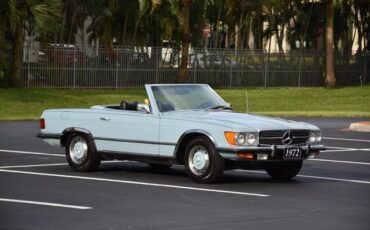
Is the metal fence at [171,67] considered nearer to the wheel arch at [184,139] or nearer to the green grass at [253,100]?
the green grass at [253,100]

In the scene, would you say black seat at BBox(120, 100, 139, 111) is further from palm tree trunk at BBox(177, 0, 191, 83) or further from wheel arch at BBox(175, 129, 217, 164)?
palm tree trunk at BBox(177, 0, 191, 83)

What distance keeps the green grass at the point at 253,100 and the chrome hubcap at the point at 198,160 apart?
1837cm

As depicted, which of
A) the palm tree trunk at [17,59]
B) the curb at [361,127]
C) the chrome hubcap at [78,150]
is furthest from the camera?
the palm tree trunk at [17,59]

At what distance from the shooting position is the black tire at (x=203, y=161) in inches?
560

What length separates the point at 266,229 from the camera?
10359mm

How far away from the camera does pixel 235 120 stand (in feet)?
47.6

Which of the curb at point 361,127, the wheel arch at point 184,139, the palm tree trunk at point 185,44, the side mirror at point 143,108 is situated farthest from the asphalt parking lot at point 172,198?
the palm tree trunk at point 185,44

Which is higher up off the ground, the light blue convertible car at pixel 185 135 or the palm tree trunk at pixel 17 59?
the palm tree trunk at pixel 17 59

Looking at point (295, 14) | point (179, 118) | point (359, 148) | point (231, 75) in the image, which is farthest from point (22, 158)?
point (295, 14)

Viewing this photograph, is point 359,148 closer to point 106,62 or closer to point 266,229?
point 266,229

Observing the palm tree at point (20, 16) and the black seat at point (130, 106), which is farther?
the palm tree at point (20, 16)

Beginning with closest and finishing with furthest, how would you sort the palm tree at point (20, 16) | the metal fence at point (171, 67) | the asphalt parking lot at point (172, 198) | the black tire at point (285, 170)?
the asphalt parking lot at point (172, 198)
the black tire at point (285, 170)
the palm tree at point (20, 16)
the metal fence at point (171, 67)

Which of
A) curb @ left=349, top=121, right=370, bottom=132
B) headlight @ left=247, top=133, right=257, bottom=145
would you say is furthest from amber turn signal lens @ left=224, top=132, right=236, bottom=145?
curb @ left=349, top=121, right=370, bottom=132

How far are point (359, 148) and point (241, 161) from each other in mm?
8152
